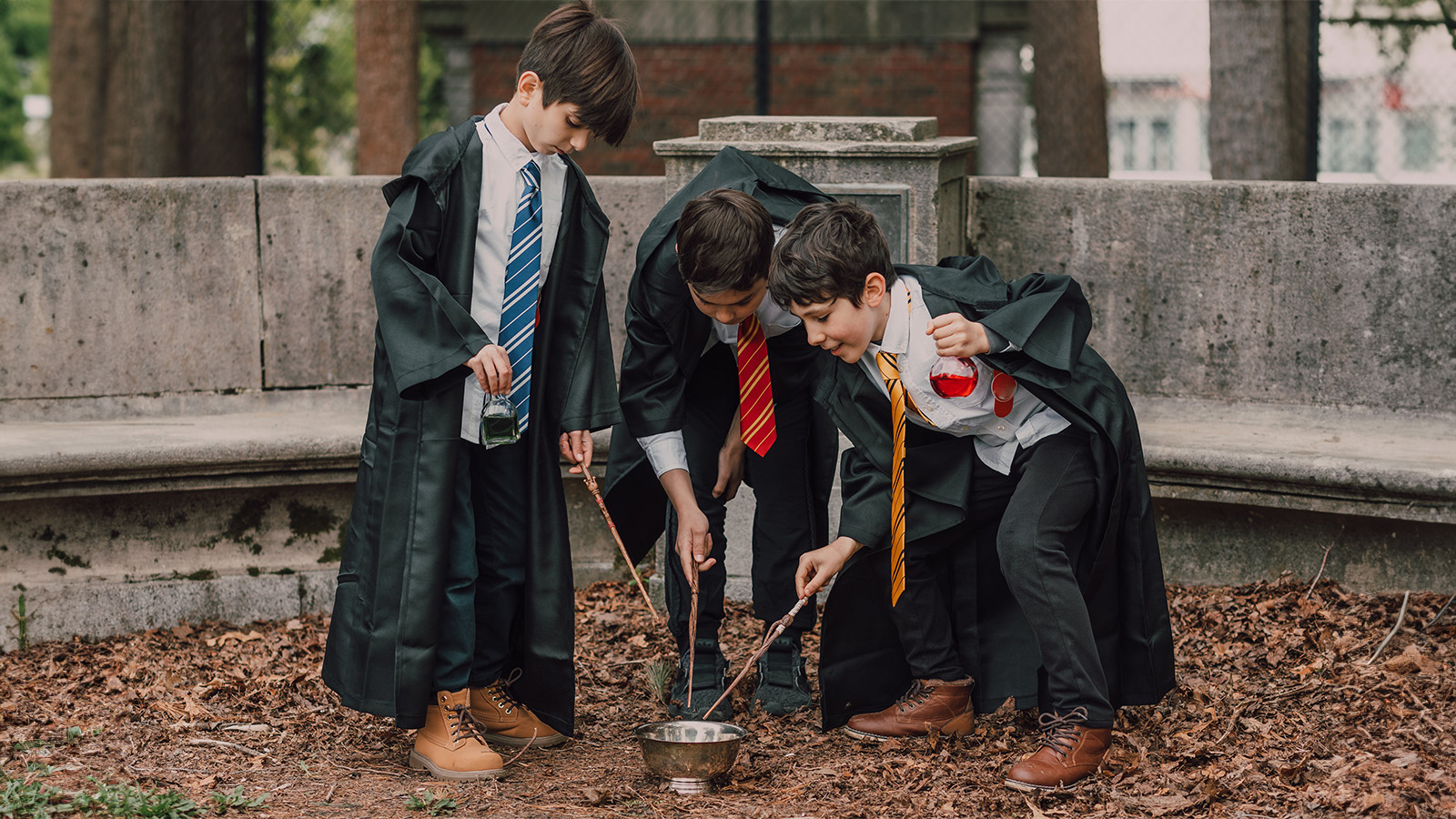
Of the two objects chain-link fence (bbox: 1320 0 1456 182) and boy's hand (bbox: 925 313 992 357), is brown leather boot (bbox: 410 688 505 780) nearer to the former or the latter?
boy's hand (bbox: 925 313 992 357)

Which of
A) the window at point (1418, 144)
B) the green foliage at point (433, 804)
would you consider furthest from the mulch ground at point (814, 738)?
the window at point (1418, 144)

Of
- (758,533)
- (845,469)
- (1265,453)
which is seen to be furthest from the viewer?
(1265,453)

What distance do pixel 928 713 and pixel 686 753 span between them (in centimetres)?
76

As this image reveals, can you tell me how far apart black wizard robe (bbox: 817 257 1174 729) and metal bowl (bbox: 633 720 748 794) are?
0.49 meters

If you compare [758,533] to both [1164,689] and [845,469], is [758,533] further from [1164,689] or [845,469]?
[1164,689]

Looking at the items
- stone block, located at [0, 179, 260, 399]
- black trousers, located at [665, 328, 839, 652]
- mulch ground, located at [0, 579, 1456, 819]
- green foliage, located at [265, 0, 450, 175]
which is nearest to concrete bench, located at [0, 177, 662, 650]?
stone block, located at [0, 179, 260, 399]

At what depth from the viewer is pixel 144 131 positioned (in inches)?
373

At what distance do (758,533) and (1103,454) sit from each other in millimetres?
1108

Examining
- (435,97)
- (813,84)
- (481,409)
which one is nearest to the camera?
(481,409)

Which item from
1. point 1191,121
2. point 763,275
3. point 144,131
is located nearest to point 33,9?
point 144,131

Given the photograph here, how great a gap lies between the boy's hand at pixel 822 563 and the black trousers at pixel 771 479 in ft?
1.54

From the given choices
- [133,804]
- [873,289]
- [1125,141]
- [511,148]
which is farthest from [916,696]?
[1125,141]

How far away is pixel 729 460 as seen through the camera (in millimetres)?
3998

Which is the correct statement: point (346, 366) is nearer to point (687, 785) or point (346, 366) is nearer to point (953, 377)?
point (687, 785)
